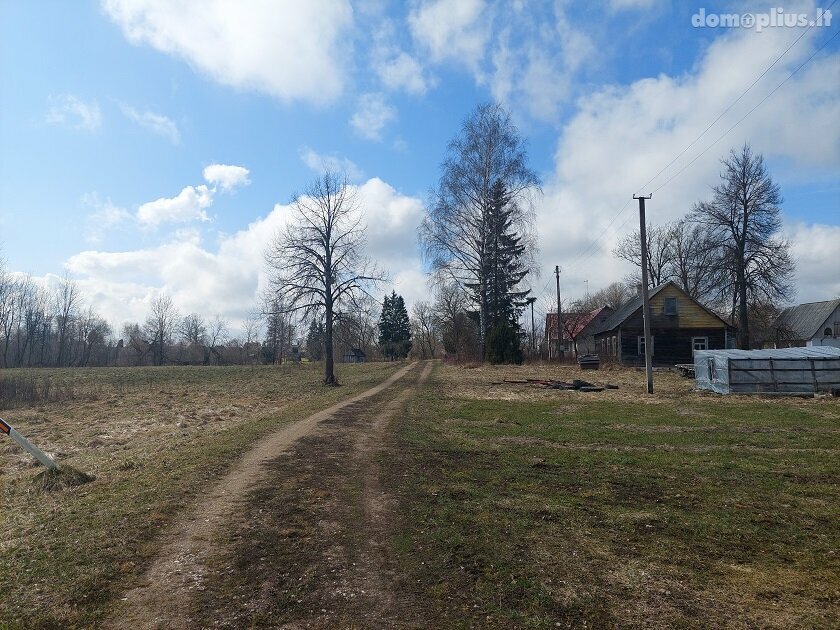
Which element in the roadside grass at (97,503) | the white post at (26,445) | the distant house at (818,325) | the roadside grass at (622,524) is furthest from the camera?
the distant house at (818,325)

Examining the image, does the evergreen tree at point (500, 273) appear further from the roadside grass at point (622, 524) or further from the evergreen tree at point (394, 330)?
the evergreen tree at point (394, 330)

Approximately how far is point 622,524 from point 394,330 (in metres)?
84.3

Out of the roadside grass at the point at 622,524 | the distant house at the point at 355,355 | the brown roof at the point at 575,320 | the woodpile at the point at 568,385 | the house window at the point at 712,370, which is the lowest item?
the roadside grass at the point at 622,524

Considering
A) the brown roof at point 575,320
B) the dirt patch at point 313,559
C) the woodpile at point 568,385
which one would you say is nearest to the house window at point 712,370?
the woodpile at point 568,385

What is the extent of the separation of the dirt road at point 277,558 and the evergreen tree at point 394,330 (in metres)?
80.8

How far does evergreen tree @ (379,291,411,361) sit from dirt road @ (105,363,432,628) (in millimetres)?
80760

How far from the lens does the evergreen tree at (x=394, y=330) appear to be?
90.1 metres

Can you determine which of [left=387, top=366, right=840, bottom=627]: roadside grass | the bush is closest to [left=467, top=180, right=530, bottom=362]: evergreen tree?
the bush

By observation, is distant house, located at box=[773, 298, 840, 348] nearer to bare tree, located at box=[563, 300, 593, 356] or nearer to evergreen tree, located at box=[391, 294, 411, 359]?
bare tree, located at box=[563, 300, 593, 356]

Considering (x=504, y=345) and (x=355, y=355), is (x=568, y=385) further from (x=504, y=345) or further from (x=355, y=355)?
(x=355, y=355)

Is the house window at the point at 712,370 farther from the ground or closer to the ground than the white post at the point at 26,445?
farther from the ground

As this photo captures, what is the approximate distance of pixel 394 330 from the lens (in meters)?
90.4

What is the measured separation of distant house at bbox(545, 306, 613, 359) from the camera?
6392 cm

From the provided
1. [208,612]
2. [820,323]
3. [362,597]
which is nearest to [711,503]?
[362,597]
